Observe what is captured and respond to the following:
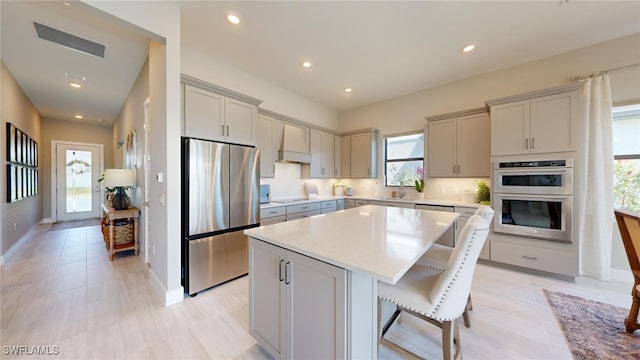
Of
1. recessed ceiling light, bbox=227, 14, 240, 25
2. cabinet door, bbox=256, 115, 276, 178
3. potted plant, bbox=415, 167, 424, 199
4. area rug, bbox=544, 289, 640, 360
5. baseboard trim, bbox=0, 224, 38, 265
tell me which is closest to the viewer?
area rug, bbox=544, 289, 640, 360

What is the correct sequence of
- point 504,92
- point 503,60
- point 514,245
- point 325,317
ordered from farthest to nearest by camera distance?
point 504,92, point 503,60, point 514,245, point 325,317

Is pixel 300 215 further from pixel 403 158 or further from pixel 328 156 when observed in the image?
pixel 403 158

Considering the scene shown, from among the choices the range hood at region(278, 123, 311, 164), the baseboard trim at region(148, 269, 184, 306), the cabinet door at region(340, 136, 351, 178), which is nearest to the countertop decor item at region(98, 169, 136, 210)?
the baseboard trim at region(148, 269, 184, 306)

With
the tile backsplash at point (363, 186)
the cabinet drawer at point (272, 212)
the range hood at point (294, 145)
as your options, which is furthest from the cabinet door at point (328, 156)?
the cabinet drawer at point (272, 212)

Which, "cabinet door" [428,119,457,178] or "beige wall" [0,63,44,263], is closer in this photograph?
"beige wall" [0,63,44,263]

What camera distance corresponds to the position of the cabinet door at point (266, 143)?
3.58 m

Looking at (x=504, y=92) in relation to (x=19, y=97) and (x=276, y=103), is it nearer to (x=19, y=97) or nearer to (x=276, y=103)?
(x=276, y=103)

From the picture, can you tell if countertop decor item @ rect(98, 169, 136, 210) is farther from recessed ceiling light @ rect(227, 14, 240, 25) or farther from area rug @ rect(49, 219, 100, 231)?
area rug @ rect(49, 219, 100, 231)

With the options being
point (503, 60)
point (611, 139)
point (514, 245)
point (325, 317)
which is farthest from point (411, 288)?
point (503, 60)

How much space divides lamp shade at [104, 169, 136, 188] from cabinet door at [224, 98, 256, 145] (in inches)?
86.9

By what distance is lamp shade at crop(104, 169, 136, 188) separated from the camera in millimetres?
3490

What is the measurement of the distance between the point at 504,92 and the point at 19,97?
8.40 meters

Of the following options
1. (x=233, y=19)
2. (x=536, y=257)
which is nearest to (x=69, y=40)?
(x=233, y=19)

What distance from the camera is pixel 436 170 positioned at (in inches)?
155
